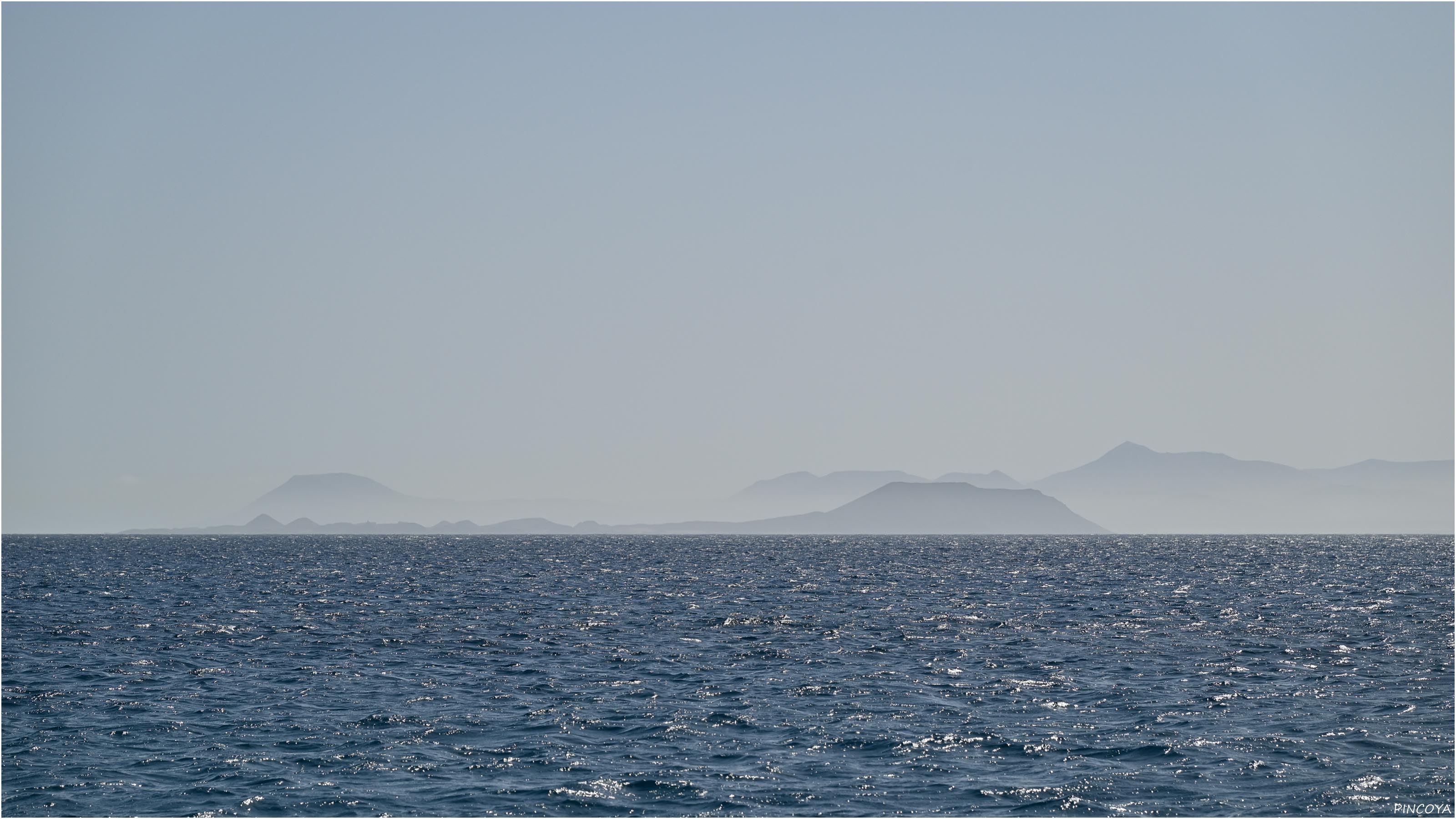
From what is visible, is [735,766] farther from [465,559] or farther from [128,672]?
[465,559]

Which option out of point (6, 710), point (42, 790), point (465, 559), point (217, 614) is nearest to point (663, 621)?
point (217, 614)

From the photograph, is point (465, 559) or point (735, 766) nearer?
point (735, 766)

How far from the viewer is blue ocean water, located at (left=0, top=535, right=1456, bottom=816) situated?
26359mm

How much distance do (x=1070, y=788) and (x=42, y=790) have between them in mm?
22850

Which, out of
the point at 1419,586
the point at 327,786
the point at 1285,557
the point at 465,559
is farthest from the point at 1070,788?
the point at 1285,557

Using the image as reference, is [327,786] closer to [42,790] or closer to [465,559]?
[42,790]

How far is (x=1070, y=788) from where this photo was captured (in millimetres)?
26391

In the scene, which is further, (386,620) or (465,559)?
(465,559)

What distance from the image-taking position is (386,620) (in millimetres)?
61594

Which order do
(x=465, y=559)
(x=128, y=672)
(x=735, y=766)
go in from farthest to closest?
(x=465, y=559), (x=128, y=672), (x=735, y=766)

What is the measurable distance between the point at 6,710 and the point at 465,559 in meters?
123

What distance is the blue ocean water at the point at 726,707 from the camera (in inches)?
1038

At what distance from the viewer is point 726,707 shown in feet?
118

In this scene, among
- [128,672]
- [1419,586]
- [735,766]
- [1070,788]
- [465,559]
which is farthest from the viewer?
[465,559]
